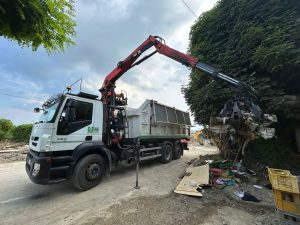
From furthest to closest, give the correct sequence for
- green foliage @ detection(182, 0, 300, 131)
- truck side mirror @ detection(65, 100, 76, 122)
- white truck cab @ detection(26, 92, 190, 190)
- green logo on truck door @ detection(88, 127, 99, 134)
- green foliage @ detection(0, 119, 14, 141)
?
green foliage @ detection(0, 119, 14, 141)
green foliage @ detection(182, 0, 300, 131)
green logo on truck door @ detection(88, 127, 99, 134)
truck side mirror @ detection(65, 100, 76, 122)
white truck cab @ detection(26, 92, 190, 190)

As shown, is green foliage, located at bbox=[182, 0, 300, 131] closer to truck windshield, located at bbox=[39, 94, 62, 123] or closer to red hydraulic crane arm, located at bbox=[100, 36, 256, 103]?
red hydraulic crane arm, located at bbox=[100, 36, 256, 103]

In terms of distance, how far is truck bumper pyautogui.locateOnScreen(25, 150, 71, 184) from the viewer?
14.0 ft

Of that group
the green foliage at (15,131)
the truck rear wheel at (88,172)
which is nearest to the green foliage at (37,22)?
the truck rear wheel at (88,172)

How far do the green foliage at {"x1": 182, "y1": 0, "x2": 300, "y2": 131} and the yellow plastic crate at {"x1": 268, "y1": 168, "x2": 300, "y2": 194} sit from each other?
162 inches

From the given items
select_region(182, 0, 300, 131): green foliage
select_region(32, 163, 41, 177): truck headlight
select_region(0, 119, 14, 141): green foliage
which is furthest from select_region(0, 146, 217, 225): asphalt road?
select_region(0, 119, 14, 141): green foliage

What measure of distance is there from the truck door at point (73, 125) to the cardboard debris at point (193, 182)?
9.88ft

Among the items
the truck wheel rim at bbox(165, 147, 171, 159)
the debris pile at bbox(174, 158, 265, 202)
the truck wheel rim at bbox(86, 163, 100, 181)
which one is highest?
the truck wheel rim at bbox(165, 147, 171, 159)

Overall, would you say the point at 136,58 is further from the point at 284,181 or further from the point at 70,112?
the point at 284,181

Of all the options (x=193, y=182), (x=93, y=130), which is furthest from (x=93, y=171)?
(x=193, y=182)

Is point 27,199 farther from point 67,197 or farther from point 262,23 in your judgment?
point 262,23

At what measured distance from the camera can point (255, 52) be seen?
6.95 metres

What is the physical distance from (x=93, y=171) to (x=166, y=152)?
4.55 metres

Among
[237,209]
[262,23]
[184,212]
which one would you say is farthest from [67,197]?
[262,23]

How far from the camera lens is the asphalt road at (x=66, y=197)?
11.9ft
